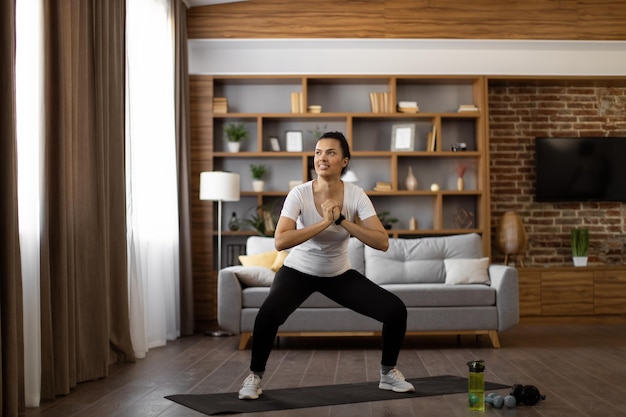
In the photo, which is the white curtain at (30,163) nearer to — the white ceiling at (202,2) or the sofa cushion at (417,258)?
the sofa cushion at (417,258)

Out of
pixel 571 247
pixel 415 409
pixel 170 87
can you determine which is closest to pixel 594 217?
pixel 571 247

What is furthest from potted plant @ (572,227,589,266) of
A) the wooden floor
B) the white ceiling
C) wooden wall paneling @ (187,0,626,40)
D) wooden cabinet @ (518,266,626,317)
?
the white ceiling

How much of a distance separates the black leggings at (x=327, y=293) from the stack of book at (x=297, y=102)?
13.7 ft

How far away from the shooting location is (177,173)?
759cm

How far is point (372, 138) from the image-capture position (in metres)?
8.52

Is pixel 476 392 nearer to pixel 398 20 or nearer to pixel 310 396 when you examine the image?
pixel 310 396

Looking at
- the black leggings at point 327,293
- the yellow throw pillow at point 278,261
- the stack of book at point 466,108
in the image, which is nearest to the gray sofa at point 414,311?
the yellow throw pillow at point 278,261

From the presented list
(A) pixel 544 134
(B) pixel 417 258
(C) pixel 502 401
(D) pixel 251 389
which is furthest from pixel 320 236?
(A) pixel 544 134

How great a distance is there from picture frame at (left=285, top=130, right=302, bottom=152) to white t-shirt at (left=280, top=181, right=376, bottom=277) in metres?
4.06

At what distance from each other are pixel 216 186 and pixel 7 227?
391 centimetres

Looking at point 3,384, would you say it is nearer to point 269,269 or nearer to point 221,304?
point 221,304

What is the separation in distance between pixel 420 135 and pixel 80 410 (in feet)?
17.5

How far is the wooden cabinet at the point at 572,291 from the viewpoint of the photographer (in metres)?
8.03

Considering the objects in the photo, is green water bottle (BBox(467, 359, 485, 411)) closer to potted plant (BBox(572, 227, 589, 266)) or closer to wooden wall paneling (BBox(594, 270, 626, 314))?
wooden wall paneling (BBox(594, 270, 626, 314))
